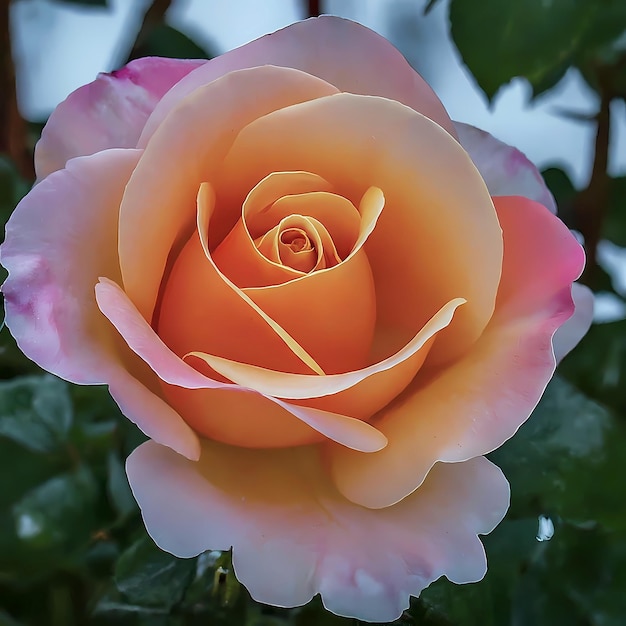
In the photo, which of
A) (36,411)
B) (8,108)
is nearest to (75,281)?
(36,411)

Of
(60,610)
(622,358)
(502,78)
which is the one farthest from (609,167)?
(60,610)

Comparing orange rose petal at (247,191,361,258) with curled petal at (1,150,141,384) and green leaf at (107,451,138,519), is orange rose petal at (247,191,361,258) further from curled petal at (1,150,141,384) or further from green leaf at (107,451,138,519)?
green leaf at (107,451,138,519)

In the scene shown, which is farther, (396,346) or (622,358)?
(622,358)

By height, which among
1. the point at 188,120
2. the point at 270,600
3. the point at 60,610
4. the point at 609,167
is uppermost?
the point at 188,120

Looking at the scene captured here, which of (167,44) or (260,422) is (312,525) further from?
(167,44)

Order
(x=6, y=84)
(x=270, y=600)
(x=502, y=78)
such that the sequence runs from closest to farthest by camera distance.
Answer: (x=270, y=600)
(x=502, y=78)
(x=6, y=84)

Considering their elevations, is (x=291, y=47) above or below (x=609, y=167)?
above

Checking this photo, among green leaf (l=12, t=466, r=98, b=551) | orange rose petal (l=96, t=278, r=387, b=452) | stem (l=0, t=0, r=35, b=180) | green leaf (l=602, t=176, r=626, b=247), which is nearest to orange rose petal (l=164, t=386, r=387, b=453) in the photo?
orange rose petal (l=96, t=278, r=387, b=452)

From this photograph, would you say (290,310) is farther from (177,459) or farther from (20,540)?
Result: (20,540)

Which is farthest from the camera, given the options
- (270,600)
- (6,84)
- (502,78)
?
(6,84)

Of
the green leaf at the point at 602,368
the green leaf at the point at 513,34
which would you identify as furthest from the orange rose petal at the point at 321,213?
the green leaf at the point at 602,368
